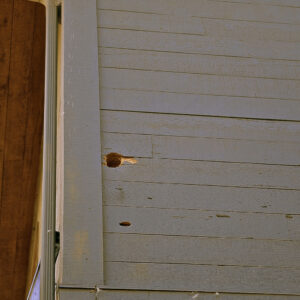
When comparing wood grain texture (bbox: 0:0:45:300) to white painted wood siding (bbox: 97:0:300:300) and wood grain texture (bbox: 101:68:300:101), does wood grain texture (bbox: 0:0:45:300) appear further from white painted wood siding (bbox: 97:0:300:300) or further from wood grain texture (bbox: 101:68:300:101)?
wood grain texture (bbox: 101:68:300:101)

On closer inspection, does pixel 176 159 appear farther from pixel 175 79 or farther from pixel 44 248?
pixel 44 248

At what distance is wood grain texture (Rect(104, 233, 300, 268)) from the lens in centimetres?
242

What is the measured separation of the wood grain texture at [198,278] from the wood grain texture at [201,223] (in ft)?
0.45

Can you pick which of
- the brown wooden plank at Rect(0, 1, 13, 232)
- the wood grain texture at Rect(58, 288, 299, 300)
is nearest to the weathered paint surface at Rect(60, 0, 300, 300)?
the wood grain texture at Rect(58, 288, 299, 300)

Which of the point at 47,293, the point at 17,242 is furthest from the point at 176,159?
the point at 17,242

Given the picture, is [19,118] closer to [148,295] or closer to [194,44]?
[194,44]

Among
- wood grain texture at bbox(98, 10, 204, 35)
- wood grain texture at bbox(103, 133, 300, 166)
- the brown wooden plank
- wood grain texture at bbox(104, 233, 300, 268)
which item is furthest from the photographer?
the brown wooden plank

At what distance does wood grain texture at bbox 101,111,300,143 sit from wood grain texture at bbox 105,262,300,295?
57cm

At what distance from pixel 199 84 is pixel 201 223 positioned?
656 millimetres

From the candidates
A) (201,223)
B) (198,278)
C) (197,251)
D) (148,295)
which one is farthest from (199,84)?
(148,295)

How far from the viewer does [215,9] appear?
3129 millimetres

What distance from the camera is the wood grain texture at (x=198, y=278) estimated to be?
2.37m

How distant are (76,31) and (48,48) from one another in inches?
6.5

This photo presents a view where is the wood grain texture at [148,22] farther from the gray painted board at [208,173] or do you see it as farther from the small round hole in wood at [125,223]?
the small round hole in wood at [125,223]
